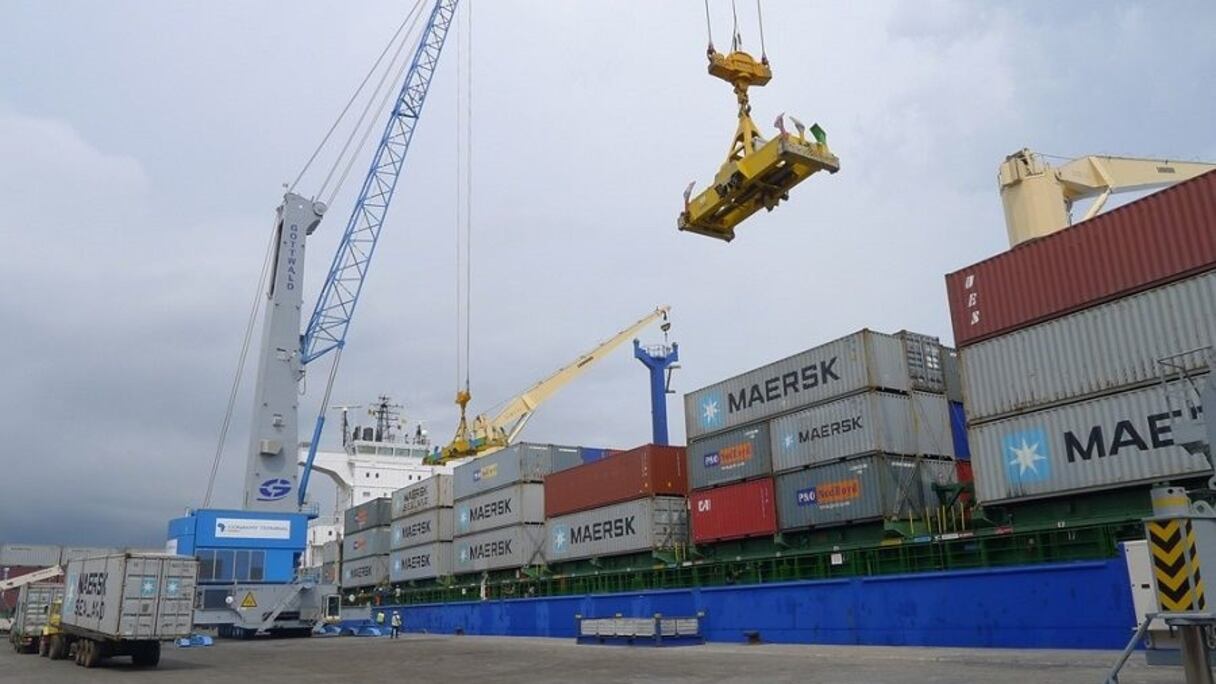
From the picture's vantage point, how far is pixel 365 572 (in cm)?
5872

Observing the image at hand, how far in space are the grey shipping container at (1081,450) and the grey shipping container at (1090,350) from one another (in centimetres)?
35

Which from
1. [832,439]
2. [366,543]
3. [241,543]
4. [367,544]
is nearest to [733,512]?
[832,439]

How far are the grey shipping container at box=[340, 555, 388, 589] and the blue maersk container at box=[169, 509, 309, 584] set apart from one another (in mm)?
16554

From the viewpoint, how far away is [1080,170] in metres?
26.1

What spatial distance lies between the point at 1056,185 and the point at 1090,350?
947cm

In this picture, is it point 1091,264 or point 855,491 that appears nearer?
point 1091,264

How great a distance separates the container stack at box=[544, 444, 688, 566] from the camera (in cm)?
3173

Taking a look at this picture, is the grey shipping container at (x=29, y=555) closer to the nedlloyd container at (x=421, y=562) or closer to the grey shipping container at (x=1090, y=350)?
the nedlloyd container at (x=421, y=562)

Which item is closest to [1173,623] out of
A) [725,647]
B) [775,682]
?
[775,682]

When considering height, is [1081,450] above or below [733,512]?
above

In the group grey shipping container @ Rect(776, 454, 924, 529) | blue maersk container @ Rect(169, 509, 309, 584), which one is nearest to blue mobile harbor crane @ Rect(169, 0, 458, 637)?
blue maersk container @ Rect(169, 509, 309, 584)

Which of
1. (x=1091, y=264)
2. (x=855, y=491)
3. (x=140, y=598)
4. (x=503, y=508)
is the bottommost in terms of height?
(x=140, y=598)

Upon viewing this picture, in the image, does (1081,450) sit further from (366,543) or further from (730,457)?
(366,543)

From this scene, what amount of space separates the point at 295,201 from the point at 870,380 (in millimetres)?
31750
